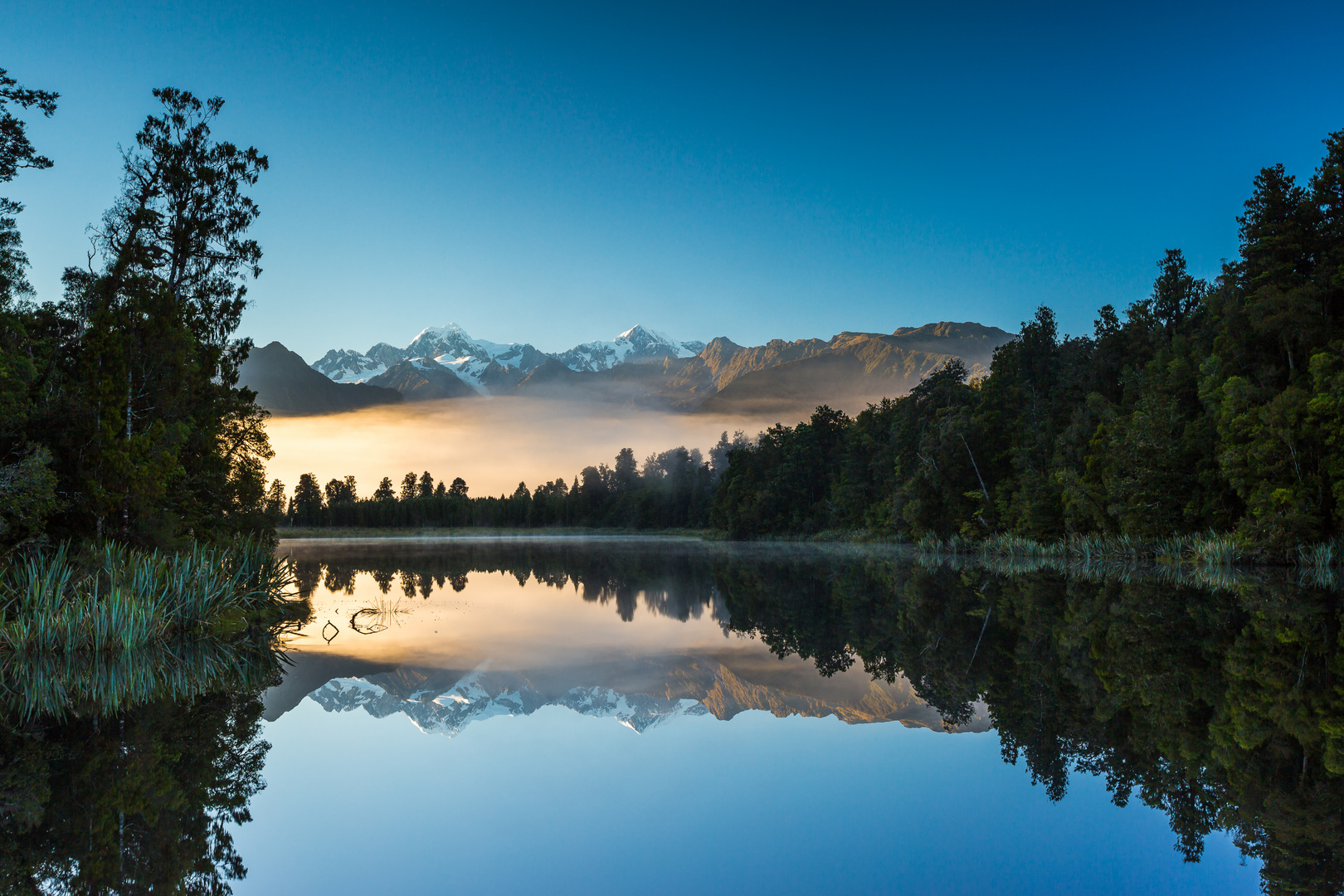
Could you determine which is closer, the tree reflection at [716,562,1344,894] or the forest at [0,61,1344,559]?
the tree reflection at [716,562,1344,894]

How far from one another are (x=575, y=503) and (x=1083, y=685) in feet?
451

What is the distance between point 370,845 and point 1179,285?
171ft

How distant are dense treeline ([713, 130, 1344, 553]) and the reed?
3316 cm

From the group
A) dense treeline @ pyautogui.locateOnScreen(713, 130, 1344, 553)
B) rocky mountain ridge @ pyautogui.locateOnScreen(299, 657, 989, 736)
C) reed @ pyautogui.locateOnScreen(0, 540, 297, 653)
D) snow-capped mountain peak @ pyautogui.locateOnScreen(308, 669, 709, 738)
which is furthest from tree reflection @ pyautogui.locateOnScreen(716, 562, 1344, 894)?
dense treeline @ pyautogui.locateOnScreen(713, 130, 1344, 553)

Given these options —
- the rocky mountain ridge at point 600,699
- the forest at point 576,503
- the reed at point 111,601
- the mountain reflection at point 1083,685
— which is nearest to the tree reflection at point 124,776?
the reed at point 111,601

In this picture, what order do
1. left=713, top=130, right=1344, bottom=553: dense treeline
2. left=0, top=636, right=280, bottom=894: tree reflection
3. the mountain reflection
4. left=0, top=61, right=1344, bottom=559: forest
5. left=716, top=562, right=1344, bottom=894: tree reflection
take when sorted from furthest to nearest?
1. left=713, top=130, right=1344, bottom=553: dense treeline
2. left=0, top=61, right=1344, bottom=559: forest
3. the mountain reflection
4. left=716, top=562, right=1344, bottom=894: tree reflection
5. left=0, top=636, right=280, bottom=894: tree reflection

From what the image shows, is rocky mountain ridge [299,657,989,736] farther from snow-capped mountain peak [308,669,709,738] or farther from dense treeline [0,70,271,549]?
dense treeline [0,70,271,549]

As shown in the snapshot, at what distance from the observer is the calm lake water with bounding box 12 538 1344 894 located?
175 inches

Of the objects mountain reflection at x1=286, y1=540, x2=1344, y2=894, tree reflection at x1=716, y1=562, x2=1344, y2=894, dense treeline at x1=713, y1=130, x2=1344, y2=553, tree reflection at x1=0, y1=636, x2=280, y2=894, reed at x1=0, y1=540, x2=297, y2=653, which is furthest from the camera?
dense treeline at x1=713, y1=130, x2=1344, y2=553

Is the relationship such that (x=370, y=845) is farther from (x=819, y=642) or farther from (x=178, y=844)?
(x=819, y=642)

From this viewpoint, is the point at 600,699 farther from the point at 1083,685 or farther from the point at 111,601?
the point at 111,601

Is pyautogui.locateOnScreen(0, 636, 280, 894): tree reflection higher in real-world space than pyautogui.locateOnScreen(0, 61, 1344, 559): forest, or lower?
lower

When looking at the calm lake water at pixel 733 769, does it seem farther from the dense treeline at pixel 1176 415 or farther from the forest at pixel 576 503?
the forest at pixel 576 503

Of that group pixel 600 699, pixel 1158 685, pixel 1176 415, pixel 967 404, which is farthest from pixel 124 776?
pixel 967 404
